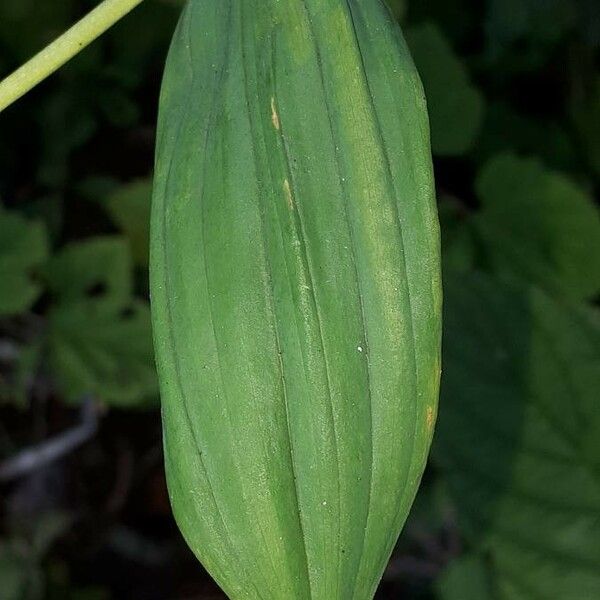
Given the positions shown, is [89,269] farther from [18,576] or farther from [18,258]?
[18,576]

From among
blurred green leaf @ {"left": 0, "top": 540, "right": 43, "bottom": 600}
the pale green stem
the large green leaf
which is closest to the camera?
the pale green stem

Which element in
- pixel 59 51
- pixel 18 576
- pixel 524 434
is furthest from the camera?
pixel 18 576

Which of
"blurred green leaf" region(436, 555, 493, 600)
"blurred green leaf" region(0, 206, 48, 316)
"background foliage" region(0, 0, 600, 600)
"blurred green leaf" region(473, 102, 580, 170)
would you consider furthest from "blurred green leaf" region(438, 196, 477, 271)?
"blurred green leaf" region(0, 206, 48, 316)

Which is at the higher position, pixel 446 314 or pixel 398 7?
pixel 398 7

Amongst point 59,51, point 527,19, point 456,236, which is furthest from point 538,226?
point 59,51

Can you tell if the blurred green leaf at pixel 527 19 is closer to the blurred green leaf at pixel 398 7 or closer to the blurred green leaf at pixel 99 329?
the blurred green leaf at pixel 398 7

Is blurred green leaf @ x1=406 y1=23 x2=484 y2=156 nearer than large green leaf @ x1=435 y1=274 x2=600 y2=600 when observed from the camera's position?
No

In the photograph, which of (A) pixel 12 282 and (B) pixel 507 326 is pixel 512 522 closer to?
(B) pixel 507 326

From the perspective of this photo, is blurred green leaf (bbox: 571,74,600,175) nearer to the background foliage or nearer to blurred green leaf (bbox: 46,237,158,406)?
the background foliage
